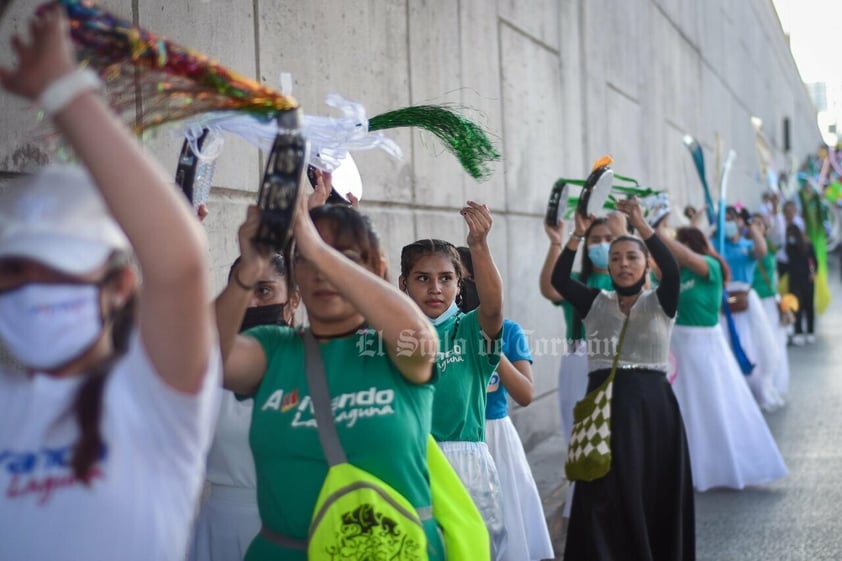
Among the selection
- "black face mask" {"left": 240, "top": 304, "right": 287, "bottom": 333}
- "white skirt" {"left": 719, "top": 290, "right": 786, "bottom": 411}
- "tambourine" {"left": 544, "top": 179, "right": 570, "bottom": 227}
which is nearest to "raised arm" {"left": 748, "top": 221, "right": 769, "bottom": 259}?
"white skirt" {"left": 719, "top": 290, "right": 786, "bottom": 411}

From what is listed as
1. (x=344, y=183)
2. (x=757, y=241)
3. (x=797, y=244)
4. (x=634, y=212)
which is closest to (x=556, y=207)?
(x=634, y=212)

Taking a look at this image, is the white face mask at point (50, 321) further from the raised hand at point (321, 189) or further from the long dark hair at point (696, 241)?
the long dark hair at point (696, 241)

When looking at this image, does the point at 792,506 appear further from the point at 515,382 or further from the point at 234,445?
the point at 234,445

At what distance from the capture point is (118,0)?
4.34 metres

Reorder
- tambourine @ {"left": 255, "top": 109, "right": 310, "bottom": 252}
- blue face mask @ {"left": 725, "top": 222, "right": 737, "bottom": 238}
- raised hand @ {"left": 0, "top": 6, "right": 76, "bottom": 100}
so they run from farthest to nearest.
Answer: blue face mask @ {"left": 725, "top": 222, "right": 737, "bottom": 238} → tambourine @ {"left": 255, "top": 109, "right": 310, "bottom": 252} → raised hand @ {"left": 0, "top": 6, "right": 76, "bottom": 100}

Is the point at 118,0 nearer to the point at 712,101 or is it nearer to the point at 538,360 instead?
the point at 538,360

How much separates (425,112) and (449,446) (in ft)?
4.15

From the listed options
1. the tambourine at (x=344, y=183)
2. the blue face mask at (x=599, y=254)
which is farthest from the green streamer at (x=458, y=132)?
the blue face mask at (x=599, y=254)

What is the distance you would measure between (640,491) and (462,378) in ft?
6.20

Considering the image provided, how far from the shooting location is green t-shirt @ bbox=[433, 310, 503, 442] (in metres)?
4.12

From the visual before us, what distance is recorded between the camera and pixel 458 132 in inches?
146

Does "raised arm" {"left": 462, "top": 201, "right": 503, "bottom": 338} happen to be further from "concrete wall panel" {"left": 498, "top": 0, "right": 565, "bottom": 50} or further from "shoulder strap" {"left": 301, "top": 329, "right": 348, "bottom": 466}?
"concrete wall panel" {"left": 498, "top": 0, "right": 565, "bottom": 50}

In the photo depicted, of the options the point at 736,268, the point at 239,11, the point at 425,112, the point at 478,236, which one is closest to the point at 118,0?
the point at 239,11

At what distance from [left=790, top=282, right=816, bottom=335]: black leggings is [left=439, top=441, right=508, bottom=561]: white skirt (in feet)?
53.7
